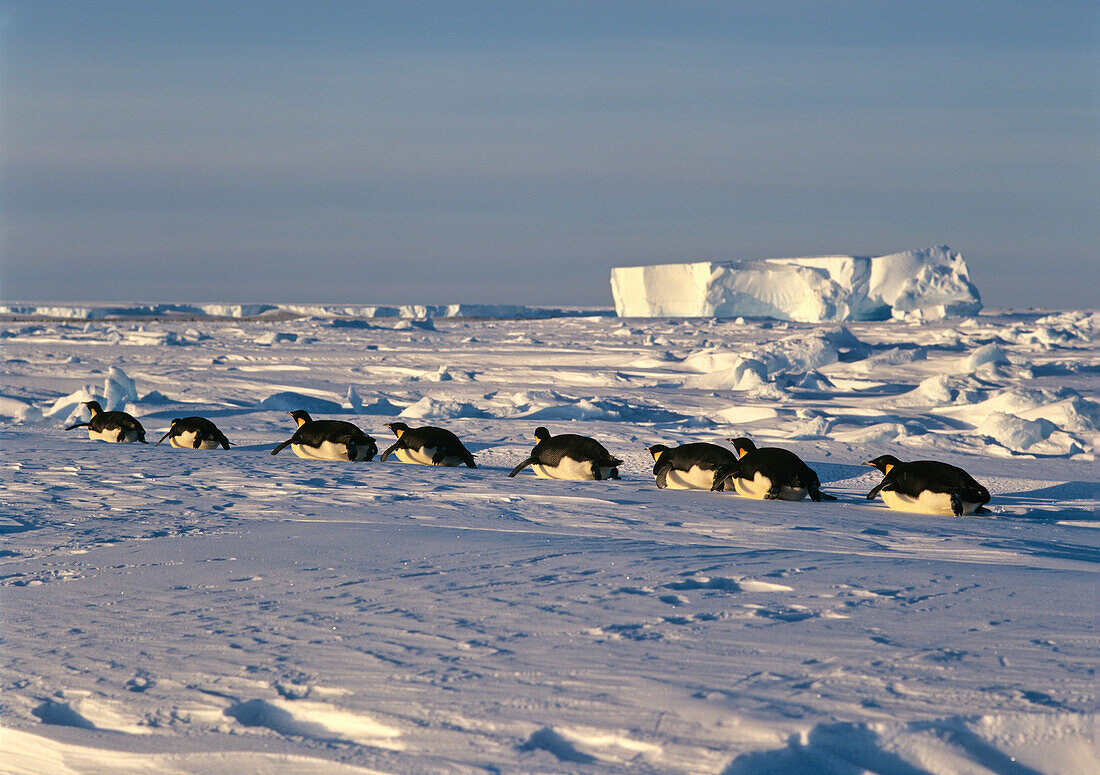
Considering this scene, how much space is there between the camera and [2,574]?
357 centimetres

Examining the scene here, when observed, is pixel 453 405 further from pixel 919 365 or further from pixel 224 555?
pixel 919 365

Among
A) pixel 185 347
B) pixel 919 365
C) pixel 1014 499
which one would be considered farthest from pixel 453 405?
pixel 185 347

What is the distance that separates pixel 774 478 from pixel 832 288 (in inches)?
1648

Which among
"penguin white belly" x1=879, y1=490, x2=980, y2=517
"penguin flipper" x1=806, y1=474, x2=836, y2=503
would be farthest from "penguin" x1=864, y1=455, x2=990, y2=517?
"penguin flipper" x1=806, y1=474, x2=836, y2=503

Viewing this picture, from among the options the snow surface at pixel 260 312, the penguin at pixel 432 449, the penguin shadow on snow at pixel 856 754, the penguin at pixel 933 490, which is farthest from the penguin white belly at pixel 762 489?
the snow surface at pixel 260 312

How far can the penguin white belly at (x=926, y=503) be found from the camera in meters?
5.72

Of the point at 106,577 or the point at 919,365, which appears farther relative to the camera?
the point at 919,365

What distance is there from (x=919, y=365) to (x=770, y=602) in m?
17.4

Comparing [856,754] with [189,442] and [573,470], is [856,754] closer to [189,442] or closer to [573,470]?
[573,470]

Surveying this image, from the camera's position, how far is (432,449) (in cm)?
763

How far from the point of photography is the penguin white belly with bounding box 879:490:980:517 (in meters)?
5.72

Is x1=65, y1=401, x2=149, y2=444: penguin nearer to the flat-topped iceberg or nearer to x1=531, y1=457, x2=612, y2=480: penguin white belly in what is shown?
x1=531, y1=457, x2=612, y2=480: penguin white belly

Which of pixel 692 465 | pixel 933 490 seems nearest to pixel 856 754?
pixel 933 490

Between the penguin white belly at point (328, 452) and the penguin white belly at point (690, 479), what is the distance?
2468 mm
